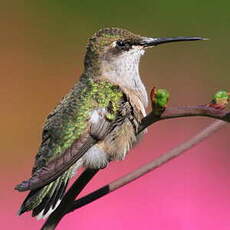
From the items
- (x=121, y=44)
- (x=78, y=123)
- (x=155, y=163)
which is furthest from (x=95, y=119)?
(x=155, y=163)

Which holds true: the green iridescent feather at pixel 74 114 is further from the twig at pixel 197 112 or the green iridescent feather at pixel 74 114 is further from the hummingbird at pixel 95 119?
the twig at pixel 197 112

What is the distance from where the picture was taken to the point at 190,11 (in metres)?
4.95

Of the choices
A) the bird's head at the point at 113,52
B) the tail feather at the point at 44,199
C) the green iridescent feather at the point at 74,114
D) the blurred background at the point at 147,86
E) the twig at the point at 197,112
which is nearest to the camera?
the twig at the point at 197,112

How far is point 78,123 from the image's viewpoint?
1.79m

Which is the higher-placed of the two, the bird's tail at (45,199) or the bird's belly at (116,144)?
the bird's belly at (116,144)

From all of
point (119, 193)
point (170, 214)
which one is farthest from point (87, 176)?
point (119, 193)

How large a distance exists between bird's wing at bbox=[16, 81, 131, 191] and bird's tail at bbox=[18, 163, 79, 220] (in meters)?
0.03

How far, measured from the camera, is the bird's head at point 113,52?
2.01 meters

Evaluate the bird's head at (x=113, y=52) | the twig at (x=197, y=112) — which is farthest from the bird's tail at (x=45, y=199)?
the bird's head at (x=113, y=52)

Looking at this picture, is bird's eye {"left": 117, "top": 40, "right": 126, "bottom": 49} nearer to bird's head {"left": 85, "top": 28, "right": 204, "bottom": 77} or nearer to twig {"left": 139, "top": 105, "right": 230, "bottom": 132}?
bird's head {"left": 85, "top": 28, "right": 204, "bottom": 77}

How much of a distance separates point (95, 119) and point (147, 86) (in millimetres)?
2179

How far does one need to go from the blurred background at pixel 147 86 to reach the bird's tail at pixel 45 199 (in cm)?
87

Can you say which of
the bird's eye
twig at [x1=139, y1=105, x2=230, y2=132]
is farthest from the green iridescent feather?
twig at [x1=139, y1=105, x2=230, y2=132]

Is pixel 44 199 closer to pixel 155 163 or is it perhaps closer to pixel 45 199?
pixel 45 199
